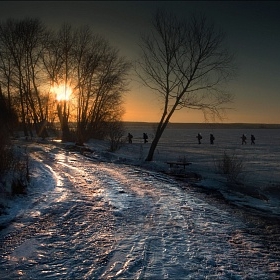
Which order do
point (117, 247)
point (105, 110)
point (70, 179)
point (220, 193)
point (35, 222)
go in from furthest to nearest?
point (105, 110) → point (70, 179) → point (220, 193) → point (35, 222) → point (117, 247)

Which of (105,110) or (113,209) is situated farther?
(105,110)

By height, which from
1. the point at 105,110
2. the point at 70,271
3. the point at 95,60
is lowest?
the point at 70,271

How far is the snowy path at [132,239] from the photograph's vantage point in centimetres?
480

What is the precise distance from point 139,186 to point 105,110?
1120 inches

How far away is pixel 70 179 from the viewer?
496 inches

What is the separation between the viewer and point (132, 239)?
242 inches

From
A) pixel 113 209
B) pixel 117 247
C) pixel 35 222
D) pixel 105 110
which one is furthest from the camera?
pixel 105 110

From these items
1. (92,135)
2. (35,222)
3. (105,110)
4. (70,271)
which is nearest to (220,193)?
(35,222)

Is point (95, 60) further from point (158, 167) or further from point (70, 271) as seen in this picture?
point (70, 271)

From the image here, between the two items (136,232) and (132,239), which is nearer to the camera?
(132,239)

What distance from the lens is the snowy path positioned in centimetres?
480

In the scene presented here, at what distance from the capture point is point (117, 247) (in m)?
5.72

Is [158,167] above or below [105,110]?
below

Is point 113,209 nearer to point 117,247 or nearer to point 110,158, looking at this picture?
point 117,247
